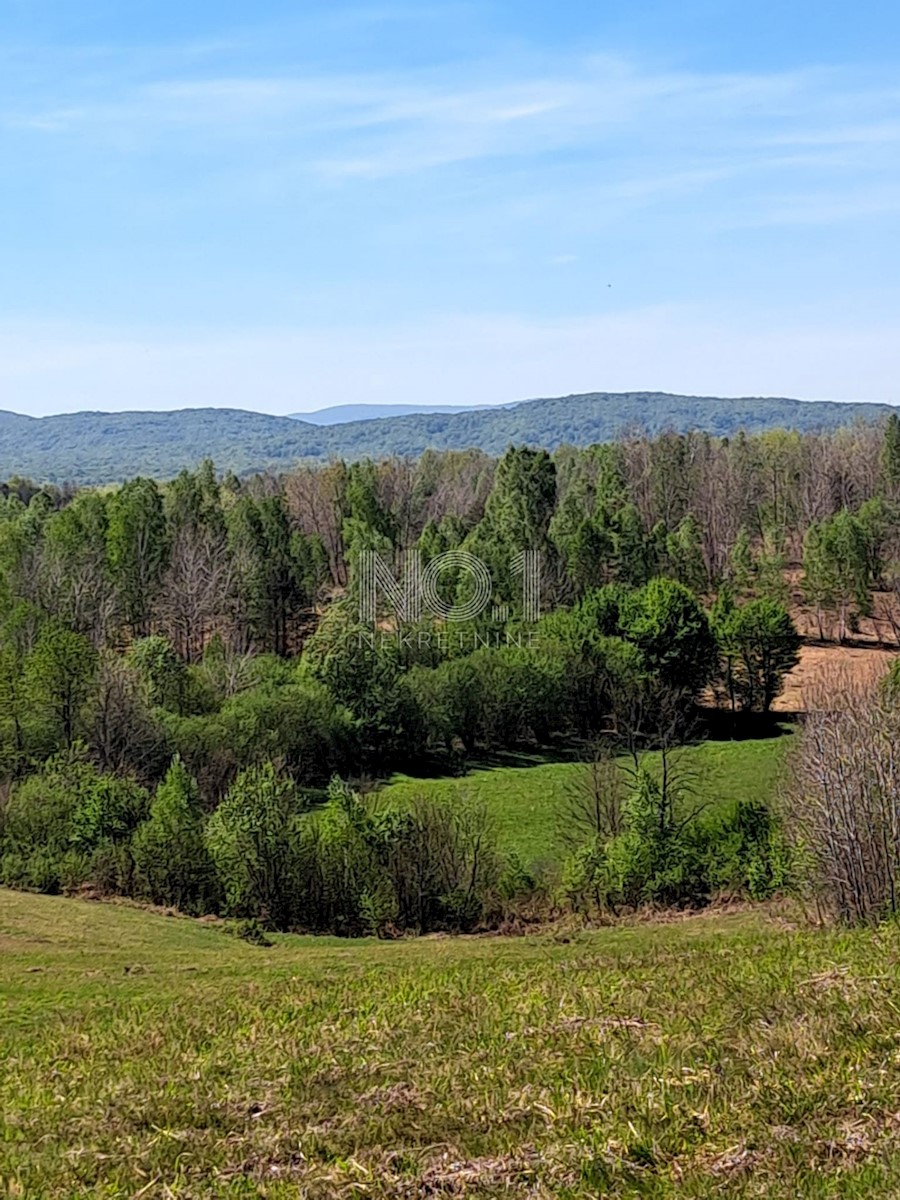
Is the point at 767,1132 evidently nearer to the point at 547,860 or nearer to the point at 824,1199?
the point at 824,1199

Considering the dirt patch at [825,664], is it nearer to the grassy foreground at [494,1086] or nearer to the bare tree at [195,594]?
the bare tree at [195,594]

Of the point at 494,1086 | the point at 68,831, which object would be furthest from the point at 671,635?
the point at 494,1086

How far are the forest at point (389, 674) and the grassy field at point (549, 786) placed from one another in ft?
6.74

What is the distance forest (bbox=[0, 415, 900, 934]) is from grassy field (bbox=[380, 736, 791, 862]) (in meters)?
2.06

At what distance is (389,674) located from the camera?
203ft

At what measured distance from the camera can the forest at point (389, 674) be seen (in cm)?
3609

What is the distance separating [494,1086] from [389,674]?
5200 cm

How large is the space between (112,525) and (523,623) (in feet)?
94.5

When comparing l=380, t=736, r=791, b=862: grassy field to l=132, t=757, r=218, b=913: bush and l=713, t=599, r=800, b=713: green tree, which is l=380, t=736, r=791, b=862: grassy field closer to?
l=713, t=599, r=800, b=713: green tree

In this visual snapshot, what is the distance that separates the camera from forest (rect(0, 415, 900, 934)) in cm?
3609

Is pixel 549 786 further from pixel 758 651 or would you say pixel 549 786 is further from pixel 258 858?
pixel 258 858

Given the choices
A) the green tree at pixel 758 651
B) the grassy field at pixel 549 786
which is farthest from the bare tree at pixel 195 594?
the green tree at pixel 758 651

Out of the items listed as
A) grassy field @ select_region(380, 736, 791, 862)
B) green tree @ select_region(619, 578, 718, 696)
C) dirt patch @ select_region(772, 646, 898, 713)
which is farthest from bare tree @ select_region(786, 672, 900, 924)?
dirt patch @ select_region(772, 646, 898, 713)

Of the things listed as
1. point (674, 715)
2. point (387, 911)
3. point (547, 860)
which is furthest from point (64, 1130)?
point (674, 715)
